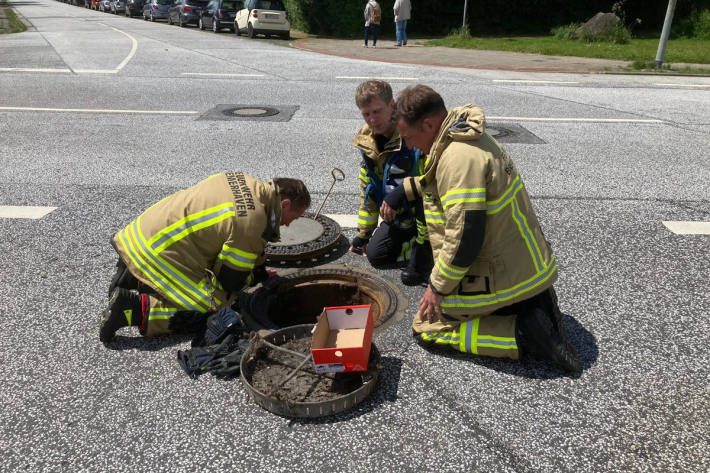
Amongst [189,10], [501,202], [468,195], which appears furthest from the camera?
[189,10]

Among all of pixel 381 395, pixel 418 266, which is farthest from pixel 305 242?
pixel 381 395

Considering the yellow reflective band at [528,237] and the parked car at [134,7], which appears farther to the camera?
the parked car at [134,7]

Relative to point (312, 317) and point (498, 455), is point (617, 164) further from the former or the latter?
point (498, 455)

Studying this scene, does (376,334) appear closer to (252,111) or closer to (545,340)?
(545,340)

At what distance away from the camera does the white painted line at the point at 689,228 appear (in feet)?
15.8

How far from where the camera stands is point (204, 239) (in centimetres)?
318

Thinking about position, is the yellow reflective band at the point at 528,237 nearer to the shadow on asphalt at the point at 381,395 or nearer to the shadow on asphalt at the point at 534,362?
the shadow on asphalt at the point at 534,362

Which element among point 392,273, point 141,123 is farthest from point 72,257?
point 141,123

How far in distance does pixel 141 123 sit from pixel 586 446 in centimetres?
762

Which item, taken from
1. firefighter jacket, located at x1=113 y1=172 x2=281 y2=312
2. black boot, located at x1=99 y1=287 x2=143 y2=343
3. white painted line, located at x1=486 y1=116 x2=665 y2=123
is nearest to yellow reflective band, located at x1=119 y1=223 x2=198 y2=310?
firefighter jacket, located at x1=113 y1=172 x2=281 y2=312

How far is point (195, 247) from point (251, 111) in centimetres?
623

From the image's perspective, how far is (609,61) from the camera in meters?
15.8

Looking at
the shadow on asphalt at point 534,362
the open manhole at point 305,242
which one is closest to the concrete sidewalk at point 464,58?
the open manhole at point 305,242

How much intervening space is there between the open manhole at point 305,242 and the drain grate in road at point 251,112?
420 cm
